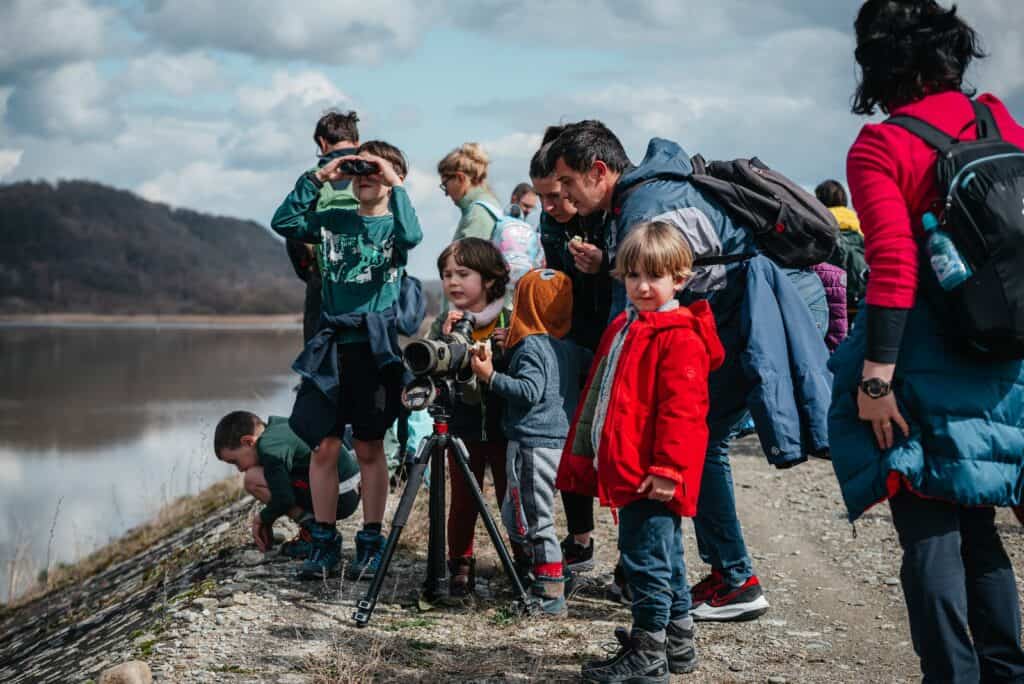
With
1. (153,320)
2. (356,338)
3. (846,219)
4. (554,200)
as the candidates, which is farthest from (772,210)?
(153,320)

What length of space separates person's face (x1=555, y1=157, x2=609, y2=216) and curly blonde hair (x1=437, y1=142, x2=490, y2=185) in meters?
2.16

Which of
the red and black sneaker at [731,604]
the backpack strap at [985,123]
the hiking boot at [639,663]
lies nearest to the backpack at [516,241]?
the red and black sneaker at [731,604]

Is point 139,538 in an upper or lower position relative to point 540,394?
lower

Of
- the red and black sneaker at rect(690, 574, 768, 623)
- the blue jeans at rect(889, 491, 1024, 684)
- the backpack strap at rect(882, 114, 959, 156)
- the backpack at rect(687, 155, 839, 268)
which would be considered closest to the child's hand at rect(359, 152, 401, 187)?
the backpack at rect(687, 155, 839, 268)

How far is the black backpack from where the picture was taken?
362cm

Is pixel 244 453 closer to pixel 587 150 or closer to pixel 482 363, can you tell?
pixel 482 363

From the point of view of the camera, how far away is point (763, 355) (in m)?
3.60

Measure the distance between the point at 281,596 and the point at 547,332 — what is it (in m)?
1.70

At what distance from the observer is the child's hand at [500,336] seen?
14.2ft

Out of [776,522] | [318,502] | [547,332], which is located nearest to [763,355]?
[547,332]

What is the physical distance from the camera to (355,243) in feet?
15.6

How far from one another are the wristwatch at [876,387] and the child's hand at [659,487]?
2.51 feet

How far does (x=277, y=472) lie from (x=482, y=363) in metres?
1.97

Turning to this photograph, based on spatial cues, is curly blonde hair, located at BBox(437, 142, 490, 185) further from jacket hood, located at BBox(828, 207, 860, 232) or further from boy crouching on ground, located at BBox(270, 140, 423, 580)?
jacket hood, located at BBox(828, 207, 860, 232)
